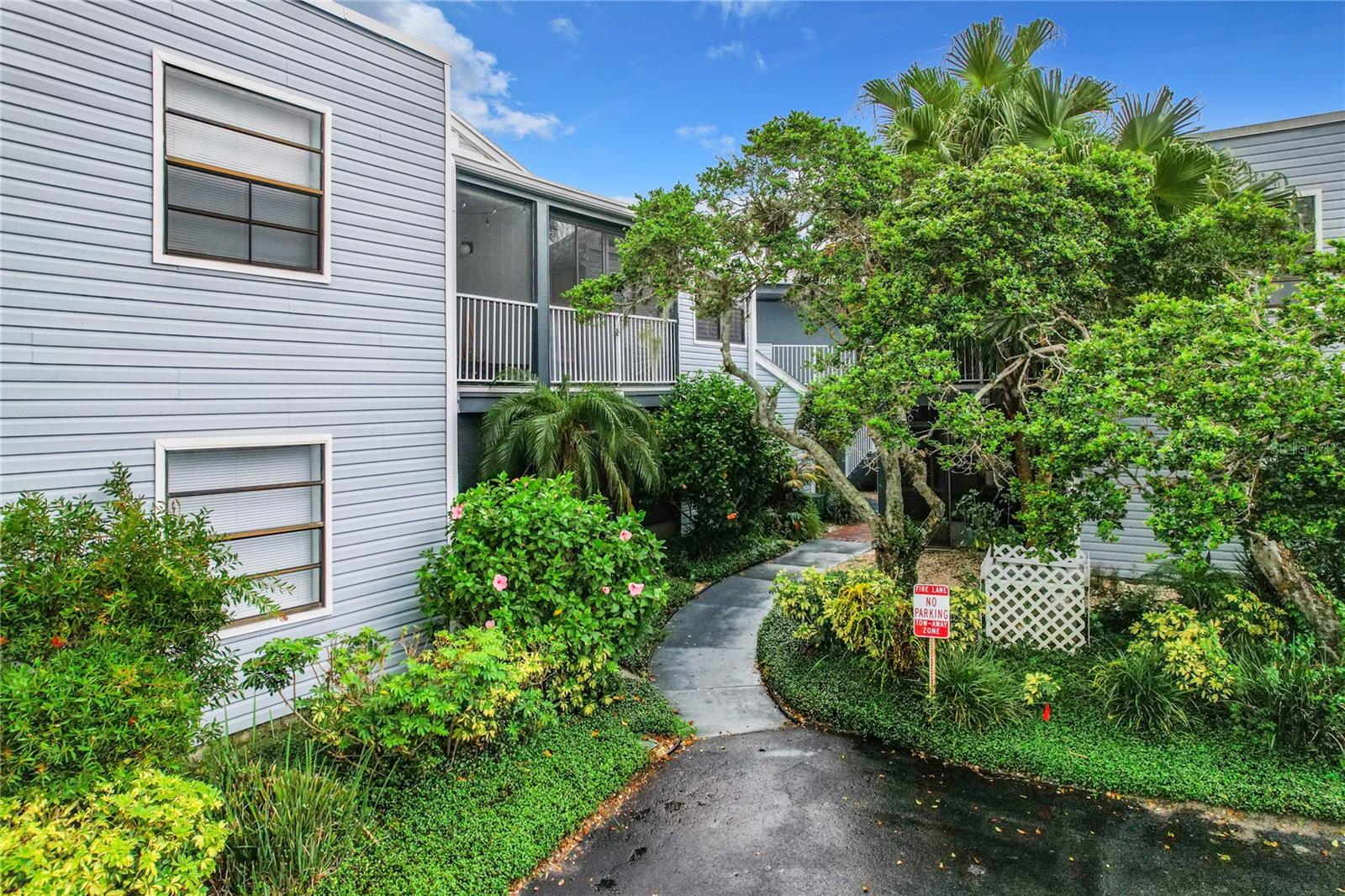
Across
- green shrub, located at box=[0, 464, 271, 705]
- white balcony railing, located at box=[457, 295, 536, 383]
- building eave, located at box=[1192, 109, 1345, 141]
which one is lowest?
green shrub, located at box=[0, 464, 271, 705]

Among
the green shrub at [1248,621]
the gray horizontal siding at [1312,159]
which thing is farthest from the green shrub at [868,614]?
the gray horizontal siding at [1312,159]

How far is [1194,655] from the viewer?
6.15 m

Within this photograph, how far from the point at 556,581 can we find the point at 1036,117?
8309 mm

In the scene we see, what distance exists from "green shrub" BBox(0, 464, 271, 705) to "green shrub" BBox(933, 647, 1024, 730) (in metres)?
5.70

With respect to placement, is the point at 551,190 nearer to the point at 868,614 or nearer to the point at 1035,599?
the point at 868,614

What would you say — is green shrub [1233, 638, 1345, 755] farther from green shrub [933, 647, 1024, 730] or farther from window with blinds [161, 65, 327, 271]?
window with blinds [161, 65, 327, 271]

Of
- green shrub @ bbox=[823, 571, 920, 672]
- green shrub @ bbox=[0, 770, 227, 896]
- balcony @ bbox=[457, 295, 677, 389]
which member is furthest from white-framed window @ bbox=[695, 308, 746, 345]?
green shrub @ bbox=[0, 770, 227, 896]

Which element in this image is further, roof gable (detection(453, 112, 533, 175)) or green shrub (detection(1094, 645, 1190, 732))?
roof gable (detection(453, 112, 533, 175))

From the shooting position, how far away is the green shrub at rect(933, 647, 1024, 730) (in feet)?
21.0

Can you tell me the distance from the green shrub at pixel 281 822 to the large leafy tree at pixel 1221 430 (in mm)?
5873

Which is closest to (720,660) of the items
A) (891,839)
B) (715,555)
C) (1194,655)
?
(891,839)

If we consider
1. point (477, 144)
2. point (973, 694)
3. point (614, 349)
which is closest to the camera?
point (973, 694)

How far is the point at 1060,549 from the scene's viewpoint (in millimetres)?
6531

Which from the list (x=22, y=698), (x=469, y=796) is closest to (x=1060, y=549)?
(x=469, y=796)
